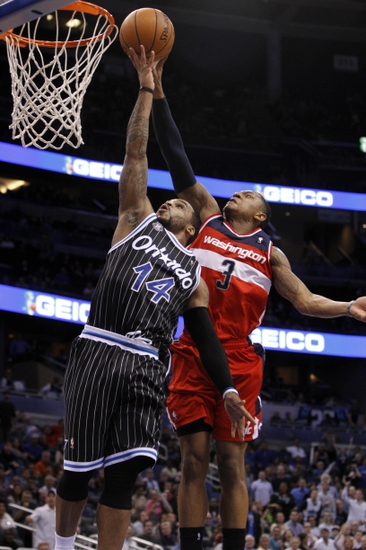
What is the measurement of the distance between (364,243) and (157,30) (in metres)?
25.4

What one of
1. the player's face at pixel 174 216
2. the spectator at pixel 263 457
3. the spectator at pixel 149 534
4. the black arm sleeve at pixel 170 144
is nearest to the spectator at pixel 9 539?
the spectator at pixel 149 534

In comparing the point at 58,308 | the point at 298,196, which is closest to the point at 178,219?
the point at 58,308

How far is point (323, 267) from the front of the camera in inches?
1085

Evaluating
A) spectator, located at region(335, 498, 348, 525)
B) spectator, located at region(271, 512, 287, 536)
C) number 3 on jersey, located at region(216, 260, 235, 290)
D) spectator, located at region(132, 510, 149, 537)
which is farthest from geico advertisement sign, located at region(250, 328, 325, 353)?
number 3 on jersey, located at region(216, 260, 235, 290)

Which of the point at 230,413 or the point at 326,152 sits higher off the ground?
the point at 326,152

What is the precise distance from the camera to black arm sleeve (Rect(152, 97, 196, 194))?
200 inches

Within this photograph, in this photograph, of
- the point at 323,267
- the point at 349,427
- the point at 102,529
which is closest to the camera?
the point at 102,529

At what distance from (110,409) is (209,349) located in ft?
2.30

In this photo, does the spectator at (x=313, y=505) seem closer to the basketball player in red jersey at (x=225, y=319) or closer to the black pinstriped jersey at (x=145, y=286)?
the basketball player in red jersey at (x=225, y=319)

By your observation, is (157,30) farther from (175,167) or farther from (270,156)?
(270,156)

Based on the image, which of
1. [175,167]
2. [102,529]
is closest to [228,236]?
[175,167]

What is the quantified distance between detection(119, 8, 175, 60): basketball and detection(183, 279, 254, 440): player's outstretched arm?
4.97 feet

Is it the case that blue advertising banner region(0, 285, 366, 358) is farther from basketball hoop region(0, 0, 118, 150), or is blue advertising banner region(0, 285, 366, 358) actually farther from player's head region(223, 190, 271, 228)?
player's head region(223, 190, 271, 228)

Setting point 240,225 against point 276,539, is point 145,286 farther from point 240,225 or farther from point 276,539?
point 276,539
